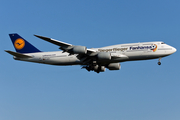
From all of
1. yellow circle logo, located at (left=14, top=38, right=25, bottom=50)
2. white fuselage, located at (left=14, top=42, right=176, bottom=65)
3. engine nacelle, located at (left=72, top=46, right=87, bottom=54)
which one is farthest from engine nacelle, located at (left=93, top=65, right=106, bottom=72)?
yellow circle logo, located at (left=14, top=38, right=25, bottom=50)

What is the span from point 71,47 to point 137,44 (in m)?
11.1

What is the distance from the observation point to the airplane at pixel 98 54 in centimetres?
4159

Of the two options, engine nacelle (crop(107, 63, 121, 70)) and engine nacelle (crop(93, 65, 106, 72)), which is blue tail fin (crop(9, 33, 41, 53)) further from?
engine nacelle (crop(107, 63, 121, 70))

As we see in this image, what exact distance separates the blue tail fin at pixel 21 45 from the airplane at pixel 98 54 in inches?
40.9

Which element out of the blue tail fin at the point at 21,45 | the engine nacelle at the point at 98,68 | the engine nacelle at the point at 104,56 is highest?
the blue tail fin at the point at 21,45

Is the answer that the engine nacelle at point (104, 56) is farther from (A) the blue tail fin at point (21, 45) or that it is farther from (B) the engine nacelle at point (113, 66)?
(A) the blue tail fin at point (21, 45)

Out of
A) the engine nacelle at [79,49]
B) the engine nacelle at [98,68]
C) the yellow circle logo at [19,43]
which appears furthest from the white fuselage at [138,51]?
the yellow circle logo at [19,43]

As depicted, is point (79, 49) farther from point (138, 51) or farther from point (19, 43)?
point (19, 43)

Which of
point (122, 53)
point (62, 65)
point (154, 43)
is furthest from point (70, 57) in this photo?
point (154, 43)

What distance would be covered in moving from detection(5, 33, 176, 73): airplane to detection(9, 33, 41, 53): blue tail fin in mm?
1040

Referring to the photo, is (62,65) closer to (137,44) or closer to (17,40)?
(17,40)

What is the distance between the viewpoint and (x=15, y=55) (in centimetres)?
4697

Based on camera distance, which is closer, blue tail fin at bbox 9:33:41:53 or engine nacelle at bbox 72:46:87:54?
engine nacelle at bbox 72:46:87:54

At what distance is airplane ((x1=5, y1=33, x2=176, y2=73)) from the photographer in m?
41.6
